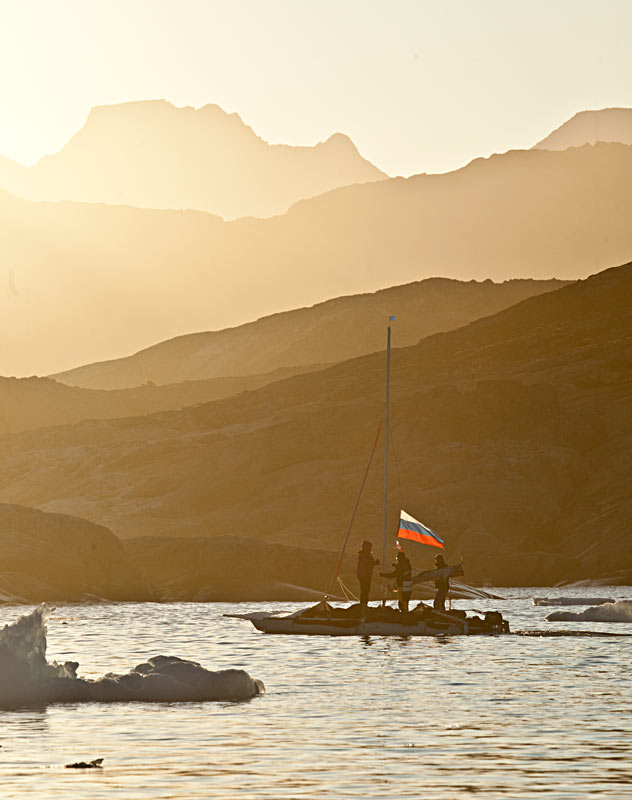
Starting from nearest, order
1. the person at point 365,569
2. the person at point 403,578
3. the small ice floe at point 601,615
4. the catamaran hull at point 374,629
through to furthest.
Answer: the catamaran hull at point 374,629
the person at point 403,578
the person at point 365,569
the small ice floe at point 601,615

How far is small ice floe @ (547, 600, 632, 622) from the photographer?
74625 mm

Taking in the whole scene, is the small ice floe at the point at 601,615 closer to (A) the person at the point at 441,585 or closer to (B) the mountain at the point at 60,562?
(A) the person at the point at 441,585

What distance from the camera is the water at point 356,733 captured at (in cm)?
2255

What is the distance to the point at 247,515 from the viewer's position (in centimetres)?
19388

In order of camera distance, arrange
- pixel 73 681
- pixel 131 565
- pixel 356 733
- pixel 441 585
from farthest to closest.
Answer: pixel 131 565
pixel 441 585
pixel 73 681
pixel 356 733

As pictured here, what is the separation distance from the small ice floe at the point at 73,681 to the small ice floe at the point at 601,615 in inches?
1631

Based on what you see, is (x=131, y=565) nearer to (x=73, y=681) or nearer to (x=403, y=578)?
(x=403, y=578)

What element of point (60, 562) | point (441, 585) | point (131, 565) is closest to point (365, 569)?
point (441, 585)

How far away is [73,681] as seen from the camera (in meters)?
34.0

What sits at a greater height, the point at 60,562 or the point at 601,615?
the point at 60,562

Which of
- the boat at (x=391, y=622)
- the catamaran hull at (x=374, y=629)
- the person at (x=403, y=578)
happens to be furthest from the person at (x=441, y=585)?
the person at (x=403, y=578)

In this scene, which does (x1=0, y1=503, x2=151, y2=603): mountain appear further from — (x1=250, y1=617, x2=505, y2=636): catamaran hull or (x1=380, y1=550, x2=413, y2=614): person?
(x1=380, y1=550, x2=413, y2=614): person

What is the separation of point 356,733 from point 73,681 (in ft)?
25.6

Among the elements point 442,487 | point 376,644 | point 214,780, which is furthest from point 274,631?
point 442,487
